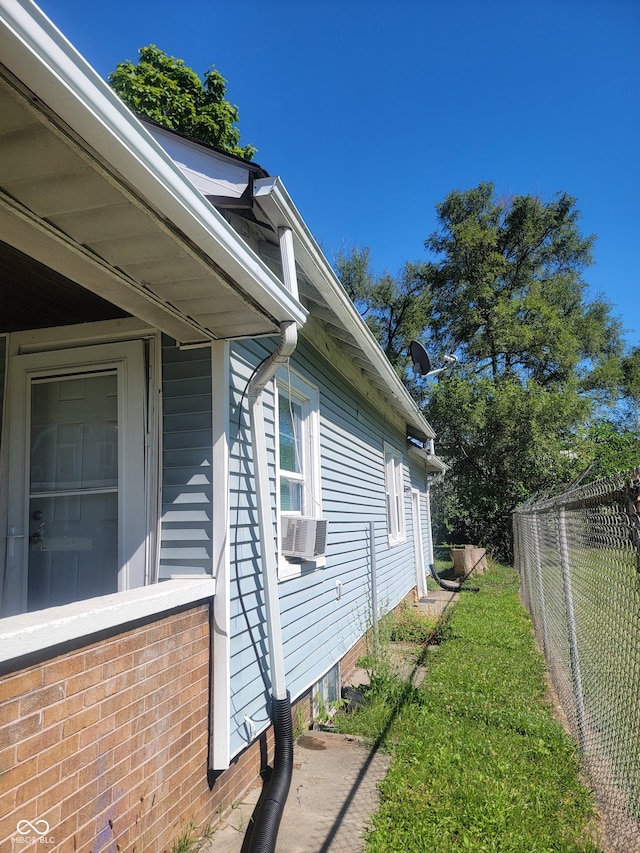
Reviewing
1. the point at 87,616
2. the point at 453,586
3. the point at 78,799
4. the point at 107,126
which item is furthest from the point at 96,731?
the point at 453,586

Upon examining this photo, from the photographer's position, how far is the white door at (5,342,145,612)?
321 centimetres

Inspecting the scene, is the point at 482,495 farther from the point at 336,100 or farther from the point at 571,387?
the point at 336,100

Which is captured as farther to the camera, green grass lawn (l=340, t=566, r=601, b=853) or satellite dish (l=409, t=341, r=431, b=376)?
satellite dish (l=409, t=341, r=431, b=376)

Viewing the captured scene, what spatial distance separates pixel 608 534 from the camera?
260 centimetres

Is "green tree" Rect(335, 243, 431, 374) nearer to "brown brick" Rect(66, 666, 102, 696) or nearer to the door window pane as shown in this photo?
the door window pane

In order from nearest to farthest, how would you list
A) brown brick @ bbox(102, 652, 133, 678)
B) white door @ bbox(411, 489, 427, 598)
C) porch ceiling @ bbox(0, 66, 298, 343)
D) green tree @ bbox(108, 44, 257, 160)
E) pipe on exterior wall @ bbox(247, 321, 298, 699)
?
porch ceiling @ bbox(0, 66, 298, 343) → brown brick @ bbox(102, 652, 133, 678) → pipe on exterior wall @ bbox(247, 321, 298, 699) → white door @ bbox(411, 489, 427, 598) → green tree @ bbox(108, 44, 257, 160)

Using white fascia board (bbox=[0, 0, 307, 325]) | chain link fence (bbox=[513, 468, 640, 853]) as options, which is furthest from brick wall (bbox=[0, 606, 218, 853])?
chain link fence (bbox=[513, 468, 640, 853])

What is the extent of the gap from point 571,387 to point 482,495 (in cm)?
560

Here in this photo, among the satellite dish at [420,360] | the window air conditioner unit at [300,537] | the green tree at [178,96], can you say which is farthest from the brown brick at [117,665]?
the green tree at [178,96]

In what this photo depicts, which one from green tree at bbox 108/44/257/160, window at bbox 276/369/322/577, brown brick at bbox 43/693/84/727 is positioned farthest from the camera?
green tree at bbox 108/44/257/160

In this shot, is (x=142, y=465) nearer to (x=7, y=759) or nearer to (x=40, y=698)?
(x=40, y=698)

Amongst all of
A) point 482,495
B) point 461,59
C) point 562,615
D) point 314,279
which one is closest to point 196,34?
point 461,59

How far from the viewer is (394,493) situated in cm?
948

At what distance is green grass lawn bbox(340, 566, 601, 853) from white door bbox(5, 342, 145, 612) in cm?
212
